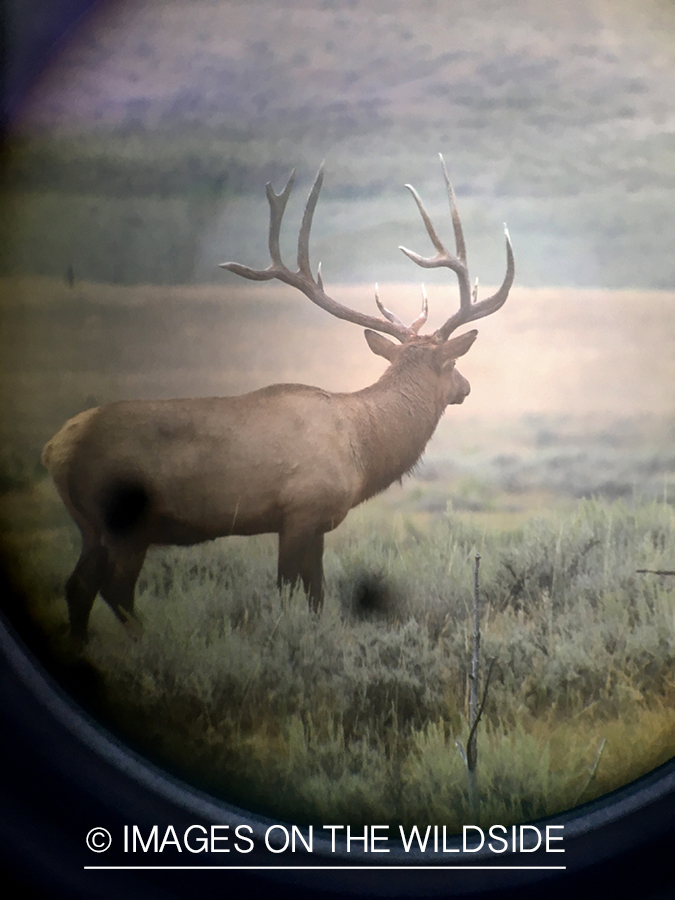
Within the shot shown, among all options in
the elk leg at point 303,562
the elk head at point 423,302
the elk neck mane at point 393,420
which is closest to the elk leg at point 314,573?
the elk leg at point 303,562

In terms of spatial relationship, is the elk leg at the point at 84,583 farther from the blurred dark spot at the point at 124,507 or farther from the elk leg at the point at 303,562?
the elk leg at the point at 303,562

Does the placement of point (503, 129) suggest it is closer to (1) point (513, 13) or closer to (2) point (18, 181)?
(1) point (513, 13)

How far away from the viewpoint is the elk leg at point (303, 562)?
2.34 meters

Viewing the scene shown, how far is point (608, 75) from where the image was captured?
7.80 ft

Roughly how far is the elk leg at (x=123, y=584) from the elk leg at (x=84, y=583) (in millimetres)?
21

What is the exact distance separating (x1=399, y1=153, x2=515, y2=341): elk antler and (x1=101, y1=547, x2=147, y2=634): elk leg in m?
1.08

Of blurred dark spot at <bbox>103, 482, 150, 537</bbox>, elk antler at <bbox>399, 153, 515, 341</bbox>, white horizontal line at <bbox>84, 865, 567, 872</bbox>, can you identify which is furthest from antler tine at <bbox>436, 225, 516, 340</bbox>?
white horizontal line at <bbox>84, 865, 567, 872</bbox>

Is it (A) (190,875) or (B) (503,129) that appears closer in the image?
(A) (190,875)

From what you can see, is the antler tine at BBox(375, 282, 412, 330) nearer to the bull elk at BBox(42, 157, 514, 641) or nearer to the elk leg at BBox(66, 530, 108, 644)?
the bull elk at BBox(42, 157, 514, 641)

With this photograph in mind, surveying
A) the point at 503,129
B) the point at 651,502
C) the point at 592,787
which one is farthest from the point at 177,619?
the point at 503,129

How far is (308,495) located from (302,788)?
30.0 inches

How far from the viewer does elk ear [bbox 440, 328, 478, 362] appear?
244 cm

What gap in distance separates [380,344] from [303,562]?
2.09 feet

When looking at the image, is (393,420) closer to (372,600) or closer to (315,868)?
(372,600)
